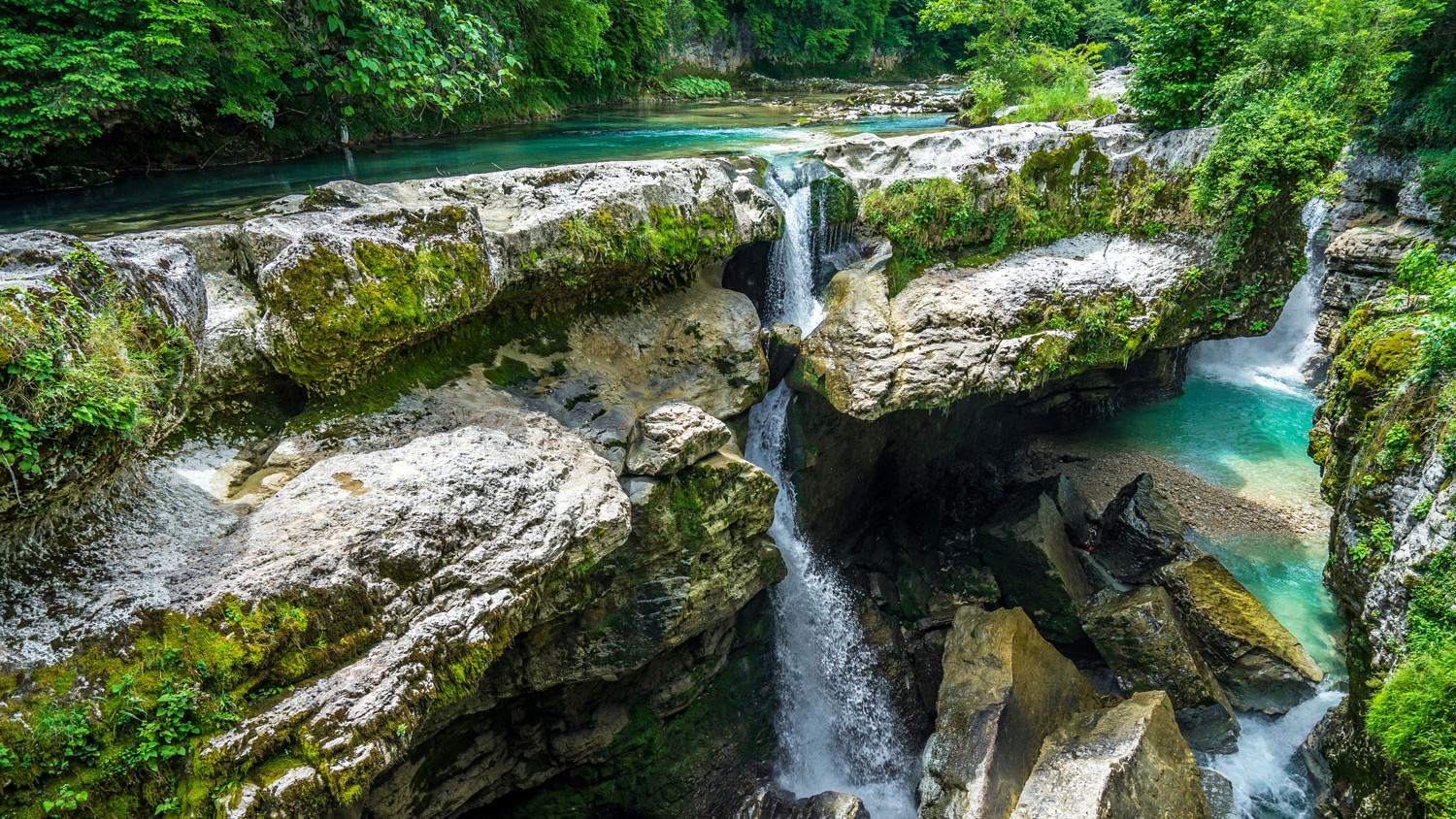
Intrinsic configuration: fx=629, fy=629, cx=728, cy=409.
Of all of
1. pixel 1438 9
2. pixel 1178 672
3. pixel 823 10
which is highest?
pixel 823 10

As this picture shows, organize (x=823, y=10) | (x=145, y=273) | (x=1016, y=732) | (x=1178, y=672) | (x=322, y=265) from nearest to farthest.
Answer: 1. (x=145, y=273)
2. (x=322, y=265)
3. (x=1016, y=732)
4. (x=1178, y=672)
5. (x=823, y=10)

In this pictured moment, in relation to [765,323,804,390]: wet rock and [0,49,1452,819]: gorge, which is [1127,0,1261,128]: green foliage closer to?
[0,49,1452,819]: gorge

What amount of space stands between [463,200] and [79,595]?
535cm

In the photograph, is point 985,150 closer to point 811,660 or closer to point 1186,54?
point 1186,54

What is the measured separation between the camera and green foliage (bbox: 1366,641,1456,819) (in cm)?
528

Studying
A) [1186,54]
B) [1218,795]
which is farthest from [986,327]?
[1218,795]

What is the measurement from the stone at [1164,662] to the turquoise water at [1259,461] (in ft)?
6.87

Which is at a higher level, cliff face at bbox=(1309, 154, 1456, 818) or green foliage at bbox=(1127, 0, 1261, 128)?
green foliage at bbox=(1127, 0, 1261, 128)

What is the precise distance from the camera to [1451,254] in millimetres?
11898

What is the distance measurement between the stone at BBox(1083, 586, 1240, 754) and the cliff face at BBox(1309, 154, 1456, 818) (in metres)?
1.07

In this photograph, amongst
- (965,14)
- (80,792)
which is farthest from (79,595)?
(965,14)

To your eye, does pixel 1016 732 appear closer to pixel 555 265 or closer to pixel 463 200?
pixel 555 265

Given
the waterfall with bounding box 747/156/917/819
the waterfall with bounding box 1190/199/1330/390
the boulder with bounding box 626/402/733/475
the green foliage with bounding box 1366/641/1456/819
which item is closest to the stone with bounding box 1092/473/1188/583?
the green foliage with bounding box 1366/641/1456/819

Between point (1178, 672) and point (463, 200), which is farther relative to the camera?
point (1178, 672)
